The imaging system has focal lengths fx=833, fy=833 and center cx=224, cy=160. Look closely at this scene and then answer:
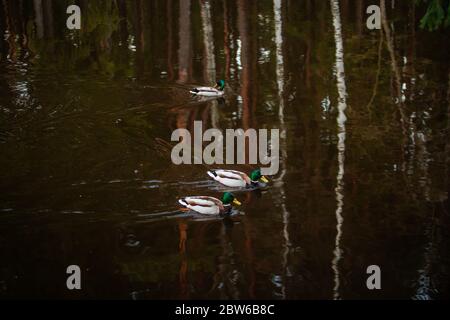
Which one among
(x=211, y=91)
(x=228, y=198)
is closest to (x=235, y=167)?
(x=228, y=198)

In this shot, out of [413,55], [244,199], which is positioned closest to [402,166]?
[244,199]

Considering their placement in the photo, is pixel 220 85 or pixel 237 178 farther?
pixel 220 85

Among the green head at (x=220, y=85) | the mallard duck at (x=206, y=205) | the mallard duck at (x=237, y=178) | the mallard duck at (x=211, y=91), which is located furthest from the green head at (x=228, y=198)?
the green head at (x=220, y=85)

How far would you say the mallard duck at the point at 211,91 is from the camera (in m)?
17.0

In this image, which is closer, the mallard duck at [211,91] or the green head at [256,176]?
the green head at [256,176]

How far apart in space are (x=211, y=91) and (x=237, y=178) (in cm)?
464

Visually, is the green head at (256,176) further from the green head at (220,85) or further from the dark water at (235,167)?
the green head at (220,85)

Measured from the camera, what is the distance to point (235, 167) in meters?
13.8

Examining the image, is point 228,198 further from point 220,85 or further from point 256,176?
point 220,85

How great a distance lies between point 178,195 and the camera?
40.2ft

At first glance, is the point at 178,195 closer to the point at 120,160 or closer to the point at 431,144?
the point at 120,160

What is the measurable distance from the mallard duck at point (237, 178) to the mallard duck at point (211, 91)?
14.3 ft

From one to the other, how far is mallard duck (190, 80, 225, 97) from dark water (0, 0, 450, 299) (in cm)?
23

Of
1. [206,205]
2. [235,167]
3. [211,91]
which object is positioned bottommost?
[206,205]
